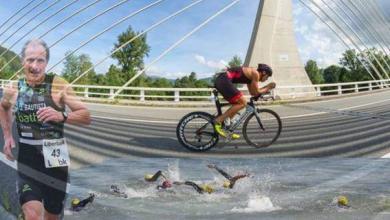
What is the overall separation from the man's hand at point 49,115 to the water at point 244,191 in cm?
26

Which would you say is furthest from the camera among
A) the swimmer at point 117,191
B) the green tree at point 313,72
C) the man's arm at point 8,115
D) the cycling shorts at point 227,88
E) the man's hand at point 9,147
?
the man's hand at point 9,147

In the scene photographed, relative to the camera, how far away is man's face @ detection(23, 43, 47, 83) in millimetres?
2311

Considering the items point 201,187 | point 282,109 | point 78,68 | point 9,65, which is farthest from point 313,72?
point 9,65

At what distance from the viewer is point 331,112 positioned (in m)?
2.35

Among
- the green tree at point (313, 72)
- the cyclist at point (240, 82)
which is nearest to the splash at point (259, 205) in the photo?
the cyclist at point (240, 82)

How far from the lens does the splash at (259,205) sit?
2.25 m

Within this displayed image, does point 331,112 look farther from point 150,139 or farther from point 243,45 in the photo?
point 150,139

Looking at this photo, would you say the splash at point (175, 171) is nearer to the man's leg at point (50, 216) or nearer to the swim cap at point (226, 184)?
the swim cap at point (226, 184)

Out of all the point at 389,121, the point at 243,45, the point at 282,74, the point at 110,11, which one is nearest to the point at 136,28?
the point at 110,11

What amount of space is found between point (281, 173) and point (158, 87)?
57cm

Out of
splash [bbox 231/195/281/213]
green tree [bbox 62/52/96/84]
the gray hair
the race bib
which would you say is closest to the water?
splash [bbox 231/195/281/213]

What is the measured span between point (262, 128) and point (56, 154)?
2.87 feet

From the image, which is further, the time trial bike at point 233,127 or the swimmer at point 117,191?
the swimmer at point 117,191

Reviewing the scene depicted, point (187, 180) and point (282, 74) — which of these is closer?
point (282, 74)
